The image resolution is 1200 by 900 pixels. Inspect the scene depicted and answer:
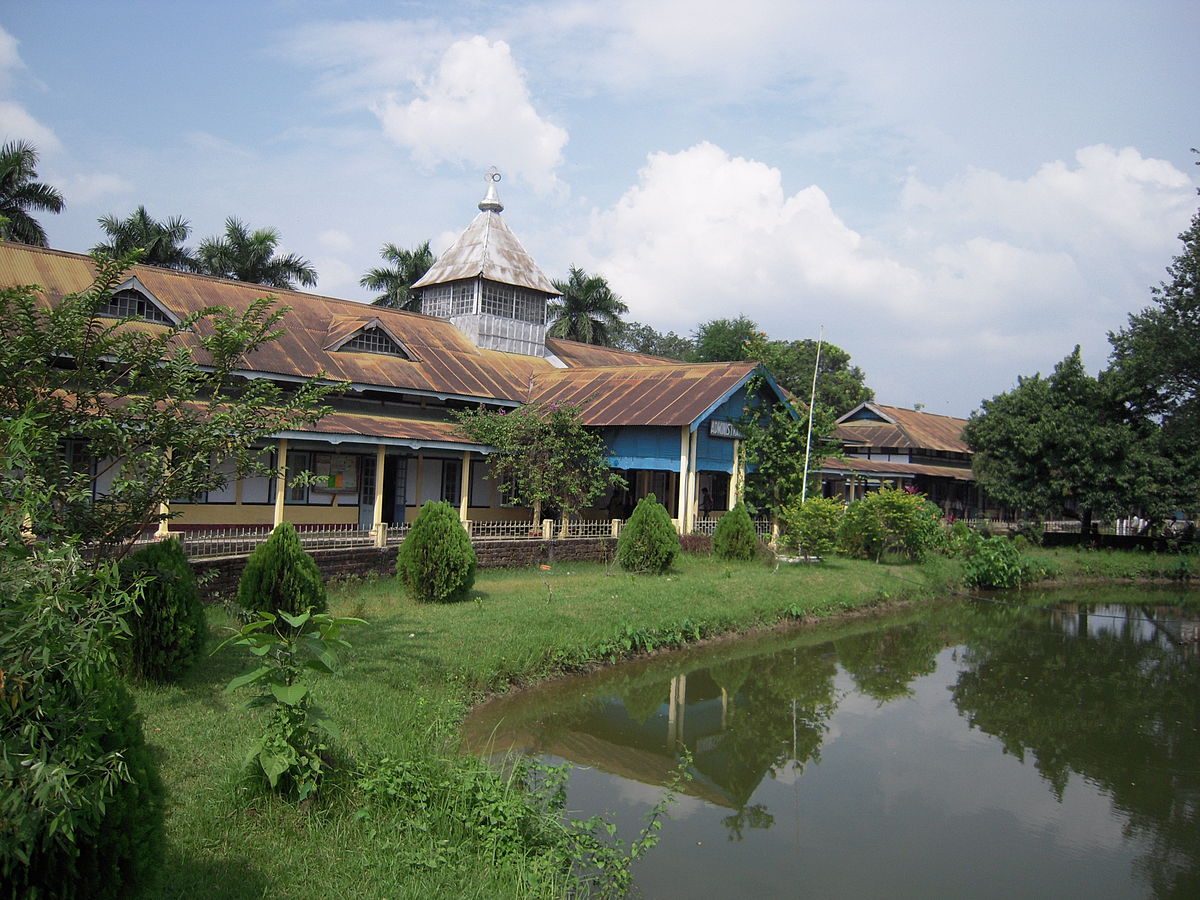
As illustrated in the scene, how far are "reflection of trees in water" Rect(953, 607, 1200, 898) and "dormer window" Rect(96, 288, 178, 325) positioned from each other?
54.3 ft

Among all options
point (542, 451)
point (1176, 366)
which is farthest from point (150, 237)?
point (1176, 366)

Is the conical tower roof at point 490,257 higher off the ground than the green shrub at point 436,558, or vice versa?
the conical tower roof at point 490,257

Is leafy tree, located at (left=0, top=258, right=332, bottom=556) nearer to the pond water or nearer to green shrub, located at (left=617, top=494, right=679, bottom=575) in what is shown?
the pond water

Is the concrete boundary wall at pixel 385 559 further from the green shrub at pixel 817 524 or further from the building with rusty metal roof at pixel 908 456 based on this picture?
the building with rusty metal roof at pixel 908 456

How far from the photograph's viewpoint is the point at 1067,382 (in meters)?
30.0

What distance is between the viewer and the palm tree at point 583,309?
1554 inches

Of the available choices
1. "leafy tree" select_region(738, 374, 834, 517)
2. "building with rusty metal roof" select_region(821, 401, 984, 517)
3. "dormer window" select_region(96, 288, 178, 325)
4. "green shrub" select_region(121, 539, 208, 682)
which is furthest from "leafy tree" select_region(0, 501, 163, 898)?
"building with rusty metal roof" select_region(821, 401, 984, 517)

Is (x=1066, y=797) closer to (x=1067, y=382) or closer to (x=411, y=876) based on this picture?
(x=411, y=876)

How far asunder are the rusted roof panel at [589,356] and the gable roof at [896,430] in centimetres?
1182

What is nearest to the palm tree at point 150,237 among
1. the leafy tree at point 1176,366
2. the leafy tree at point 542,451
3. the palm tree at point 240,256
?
the palm tree at point 240,256

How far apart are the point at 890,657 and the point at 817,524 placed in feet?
18.4

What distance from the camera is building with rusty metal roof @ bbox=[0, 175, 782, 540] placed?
18.2m

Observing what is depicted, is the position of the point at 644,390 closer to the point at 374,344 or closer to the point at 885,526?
the point at 374,344

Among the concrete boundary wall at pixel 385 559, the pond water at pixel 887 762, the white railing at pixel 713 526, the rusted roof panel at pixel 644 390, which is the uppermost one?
the rusted roof panel at pixel 644 390
